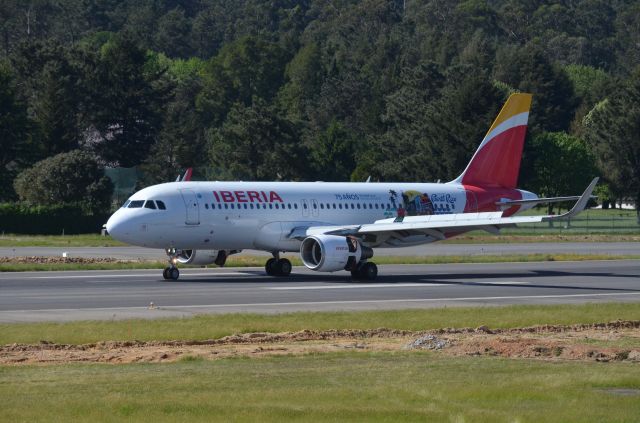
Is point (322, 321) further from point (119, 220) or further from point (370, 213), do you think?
point (370, 213)

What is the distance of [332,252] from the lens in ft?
140

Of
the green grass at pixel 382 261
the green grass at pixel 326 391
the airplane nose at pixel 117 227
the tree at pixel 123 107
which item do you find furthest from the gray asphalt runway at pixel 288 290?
the tree at pixel 123 107

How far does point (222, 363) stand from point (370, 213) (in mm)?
28070

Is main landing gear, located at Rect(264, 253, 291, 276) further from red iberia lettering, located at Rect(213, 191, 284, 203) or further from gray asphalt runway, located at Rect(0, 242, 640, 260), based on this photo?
gray asphalt runway, located at Rect(0, 242, 640, 260)

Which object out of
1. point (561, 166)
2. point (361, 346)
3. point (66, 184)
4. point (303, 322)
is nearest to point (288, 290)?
point (303, 322)

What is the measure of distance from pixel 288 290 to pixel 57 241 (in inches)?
1444

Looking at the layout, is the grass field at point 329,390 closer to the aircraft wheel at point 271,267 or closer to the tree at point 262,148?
the aircraft wheel at point 271,267

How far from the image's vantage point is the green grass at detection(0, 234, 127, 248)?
225ft

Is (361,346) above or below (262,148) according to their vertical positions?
below

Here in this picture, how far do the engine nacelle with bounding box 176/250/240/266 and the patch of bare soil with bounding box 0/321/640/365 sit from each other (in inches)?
774

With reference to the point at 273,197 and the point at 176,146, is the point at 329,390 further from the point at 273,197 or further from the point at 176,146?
the point at 176,146

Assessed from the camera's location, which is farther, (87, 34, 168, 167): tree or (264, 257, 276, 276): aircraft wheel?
(87, 34, 168, 167): tree

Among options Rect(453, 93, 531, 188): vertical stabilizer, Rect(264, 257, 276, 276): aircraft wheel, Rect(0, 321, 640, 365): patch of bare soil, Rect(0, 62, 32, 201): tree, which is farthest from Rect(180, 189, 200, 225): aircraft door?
Rect(0, 62, 32, 201): tree

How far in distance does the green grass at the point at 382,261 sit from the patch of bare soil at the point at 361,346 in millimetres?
24484
